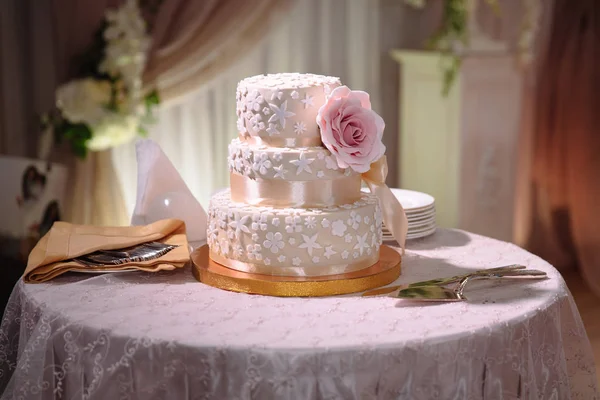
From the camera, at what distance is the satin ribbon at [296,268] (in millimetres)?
1949

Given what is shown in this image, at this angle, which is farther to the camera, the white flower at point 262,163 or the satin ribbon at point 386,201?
the satin ribbon at point 386,201

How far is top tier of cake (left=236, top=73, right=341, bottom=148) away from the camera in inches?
76.6

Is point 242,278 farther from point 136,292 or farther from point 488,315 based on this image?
point 488,315

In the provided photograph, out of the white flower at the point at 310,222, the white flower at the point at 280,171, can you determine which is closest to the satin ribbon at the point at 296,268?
the white flower at the point at 310,222

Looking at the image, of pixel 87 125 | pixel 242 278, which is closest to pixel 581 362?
pixel 242 278

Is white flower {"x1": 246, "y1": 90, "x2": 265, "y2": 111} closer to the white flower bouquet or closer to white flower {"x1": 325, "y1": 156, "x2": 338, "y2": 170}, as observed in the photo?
white flower {"x1": 325, "y1": 156, "x2": 338, "y2": 170}

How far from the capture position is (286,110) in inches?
76.6

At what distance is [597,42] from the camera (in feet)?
16.1

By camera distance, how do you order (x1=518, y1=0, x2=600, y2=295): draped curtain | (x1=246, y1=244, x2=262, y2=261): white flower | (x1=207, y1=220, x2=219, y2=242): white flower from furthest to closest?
(x1=518, y1=0, x2=600, y2=295): draped curtain → (x1=207, y1=220, x2=219, y2=242): white flower → (x1=246, y1=244, x2=262, y2=261): white flower

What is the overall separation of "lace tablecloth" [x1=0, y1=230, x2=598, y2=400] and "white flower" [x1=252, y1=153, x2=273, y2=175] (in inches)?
11.9

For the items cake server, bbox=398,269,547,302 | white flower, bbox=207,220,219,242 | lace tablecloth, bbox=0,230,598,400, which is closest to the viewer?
lace tablecloth, bbox=0,230,598,400

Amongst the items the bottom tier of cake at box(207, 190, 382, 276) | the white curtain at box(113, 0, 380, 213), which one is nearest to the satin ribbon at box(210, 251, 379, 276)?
the bottom tier of cake at box(207, 190, 382, 276)

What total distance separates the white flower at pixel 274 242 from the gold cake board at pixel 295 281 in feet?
0.24

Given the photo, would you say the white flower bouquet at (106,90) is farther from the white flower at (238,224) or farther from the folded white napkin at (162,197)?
the white flower at (238,224)
